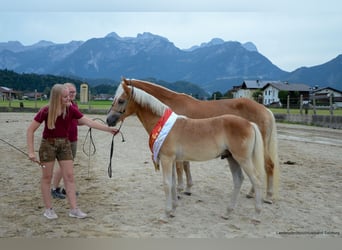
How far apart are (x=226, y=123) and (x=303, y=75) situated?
A: 13.2m

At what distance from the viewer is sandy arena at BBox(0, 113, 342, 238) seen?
3311 mm

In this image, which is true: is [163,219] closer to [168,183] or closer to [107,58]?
[168,183]

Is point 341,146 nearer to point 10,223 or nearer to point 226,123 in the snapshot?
point 226,123

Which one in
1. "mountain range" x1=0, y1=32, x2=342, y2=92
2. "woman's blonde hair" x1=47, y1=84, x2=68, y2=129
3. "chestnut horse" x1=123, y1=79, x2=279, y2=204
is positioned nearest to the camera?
"woman's blonde hair" x1=47, y1=84, x2=68, y2=129

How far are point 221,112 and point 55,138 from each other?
2466 mm

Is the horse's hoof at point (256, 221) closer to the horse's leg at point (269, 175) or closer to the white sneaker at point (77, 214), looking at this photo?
the horse's leg at point (269, 175)

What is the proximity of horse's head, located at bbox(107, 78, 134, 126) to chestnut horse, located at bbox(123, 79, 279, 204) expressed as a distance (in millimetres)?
533

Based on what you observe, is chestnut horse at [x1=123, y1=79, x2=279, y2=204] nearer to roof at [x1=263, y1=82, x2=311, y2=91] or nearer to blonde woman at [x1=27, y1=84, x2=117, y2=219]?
blonde woman at [x1=27, y1=84, x2=117, y2=219]

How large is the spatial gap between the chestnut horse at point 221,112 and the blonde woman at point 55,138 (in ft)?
4.49

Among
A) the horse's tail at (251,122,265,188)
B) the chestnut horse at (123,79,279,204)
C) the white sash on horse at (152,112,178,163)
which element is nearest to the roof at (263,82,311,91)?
the chestnut horse at (123,79,279,204)

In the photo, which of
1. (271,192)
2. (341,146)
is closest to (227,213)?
(271,192)

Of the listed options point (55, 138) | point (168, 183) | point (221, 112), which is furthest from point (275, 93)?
point (55, 138)

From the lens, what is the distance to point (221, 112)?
4.93 metres

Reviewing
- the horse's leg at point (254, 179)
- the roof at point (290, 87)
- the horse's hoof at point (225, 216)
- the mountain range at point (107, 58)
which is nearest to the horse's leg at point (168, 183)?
the horse's hoof at point (225, 216)
